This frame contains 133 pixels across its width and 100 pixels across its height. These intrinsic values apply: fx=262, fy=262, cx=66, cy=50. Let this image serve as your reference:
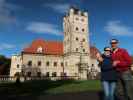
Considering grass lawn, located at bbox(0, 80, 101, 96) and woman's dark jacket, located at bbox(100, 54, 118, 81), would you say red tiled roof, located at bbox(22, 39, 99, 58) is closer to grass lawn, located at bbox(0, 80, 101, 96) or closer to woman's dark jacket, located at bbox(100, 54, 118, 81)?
grass lawn, located at bbox(0, 80, 101, 96)

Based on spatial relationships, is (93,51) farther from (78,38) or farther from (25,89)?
(25,89)

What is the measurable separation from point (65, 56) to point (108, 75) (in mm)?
66168

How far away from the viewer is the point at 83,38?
7331 cm

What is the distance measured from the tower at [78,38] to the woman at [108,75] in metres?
60.6

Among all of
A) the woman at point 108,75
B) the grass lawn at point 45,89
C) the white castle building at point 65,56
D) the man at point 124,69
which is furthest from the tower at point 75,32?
the man at point 124,69

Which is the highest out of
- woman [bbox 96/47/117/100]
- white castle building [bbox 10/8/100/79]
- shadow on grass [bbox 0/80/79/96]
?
white castle building [bbox 10/8/100/79]

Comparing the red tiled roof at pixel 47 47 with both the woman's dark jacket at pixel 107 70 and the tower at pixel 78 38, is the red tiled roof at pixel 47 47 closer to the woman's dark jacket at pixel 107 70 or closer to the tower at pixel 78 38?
the tower at pixel 78 38

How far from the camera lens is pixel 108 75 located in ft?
26.8

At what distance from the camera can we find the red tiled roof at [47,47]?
239ft

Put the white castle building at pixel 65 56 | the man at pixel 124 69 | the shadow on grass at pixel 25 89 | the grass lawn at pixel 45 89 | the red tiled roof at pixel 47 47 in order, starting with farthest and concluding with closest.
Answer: the red tiled roof at pixel 47 47
the white castle building at pixel 65 56
the grass lawn at pixel 45 89
the shadow on grass at pixel 25 89
the man at pixel 124 69

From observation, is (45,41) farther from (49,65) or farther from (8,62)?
(8,62)

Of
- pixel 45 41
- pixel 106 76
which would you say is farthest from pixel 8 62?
pixel 106 76

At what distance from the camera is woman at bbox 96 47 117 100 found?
814cm

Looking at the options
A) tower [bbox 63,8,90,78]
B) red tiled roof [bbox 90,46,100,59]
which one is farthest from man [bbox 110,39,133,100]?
red tiled roof [bbox 90,46,100,59]
